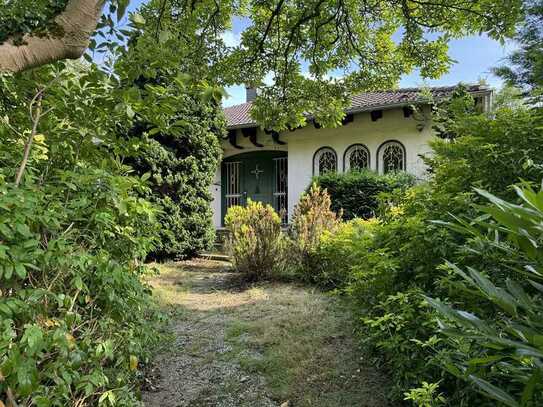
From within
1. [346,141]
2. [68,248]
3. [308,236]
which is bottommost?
[308,236]

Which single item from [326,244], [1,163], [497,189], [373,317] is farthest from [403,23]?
[1,163]

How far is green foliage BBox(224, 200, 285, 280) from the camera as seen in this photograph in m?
6.20

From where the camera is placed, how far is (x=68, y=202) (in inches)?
76.2

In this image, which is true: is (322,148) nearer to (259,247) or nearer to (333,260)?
(259,247)

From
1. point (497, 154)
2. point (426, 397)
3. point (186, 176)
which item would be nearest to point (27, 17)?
point (426, 397)

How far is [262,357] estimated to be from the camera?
3.42 metres

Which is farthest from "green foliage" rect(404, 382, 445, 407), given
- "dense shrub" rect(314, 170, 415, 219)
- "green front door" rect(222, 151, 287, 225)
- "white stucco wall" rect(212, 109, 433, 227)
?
"green front door" rect(222, 151, 287, 225)

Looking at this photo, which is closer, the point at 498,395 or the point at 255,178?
the point at 498,395

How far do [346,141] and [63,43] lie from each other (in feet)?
32.4

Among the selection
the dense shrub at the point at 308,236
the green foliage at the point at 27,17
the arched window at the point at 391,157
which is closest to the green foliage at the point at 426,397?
the green foliage at the point at 27,17

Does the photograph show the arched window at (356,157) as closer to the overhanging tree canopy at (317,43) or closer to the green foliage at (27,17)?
the overhanging tree canopy at (317,43)

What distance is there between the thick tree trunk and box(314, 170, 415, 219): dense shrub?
784 cm

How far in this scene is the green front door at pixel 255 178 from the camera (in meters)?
12.6

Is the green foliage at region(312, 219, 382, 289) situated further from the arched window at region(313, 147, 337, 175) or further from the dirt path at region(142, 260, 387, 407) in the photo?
the arched window at region(313, 147, 337, 175)
